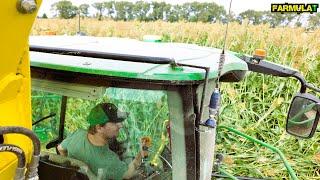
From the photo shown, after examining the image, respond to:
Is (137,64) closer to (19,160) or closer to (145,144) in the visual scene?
(145,144)

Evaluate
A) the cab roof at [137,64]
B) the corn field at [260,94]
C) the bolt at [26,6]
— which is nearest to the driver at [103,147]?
the cab roof at [137,64]

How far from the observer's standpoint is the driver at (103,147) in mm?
2137

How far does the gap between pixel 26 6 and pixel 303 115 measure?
1682mm

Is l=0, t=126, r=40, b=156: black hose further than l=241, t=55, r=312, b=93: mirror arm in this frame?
No

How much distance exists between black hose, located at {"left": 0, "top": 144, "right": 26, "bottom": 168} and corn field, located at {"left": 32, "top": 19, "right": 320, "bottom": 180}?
2949 millimetres

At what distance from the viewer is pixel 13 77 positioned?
154 centimetres

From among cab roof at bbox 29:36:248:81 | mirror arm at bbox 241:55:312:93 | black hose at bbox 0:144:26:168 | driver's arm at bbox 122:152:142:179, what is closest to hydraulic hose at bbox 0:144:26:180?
black hose at bbox 0:144:26:168

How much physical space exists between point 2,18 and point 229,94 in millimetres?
5165

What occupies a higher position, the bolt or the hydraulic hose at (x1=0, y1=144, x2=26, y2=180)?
the bolt

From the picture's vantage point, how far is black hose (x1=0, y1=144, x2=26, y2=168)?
1498 mm

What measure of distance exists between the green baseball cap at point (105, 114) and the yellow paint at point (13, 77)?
20.1 inches

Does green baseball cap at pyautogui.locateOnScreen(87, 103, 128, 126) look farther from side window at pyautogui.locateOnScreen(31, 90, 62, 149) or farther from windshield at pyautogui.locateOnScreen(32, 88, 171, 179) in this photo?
side window at pyautogui.locateOnScreen(31, 90, 62, 149)

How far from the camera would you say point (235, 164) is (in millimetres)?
5594

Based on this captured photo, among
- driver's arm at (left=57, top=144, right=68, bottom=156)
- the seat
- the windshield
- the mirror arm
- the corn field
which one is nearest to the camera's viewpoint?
the windshield
